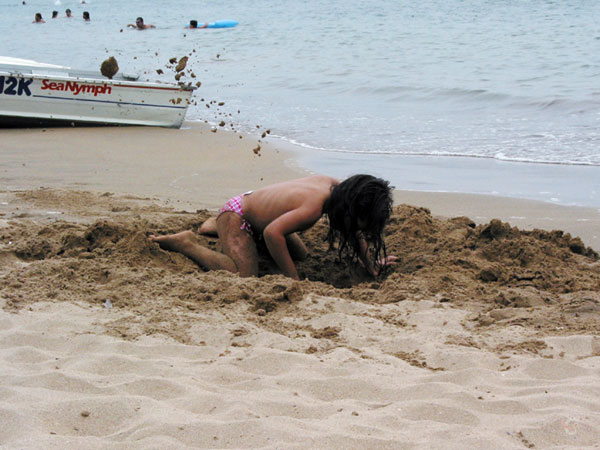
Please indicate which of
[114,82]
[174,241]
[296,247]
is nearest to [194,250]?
[174,241]

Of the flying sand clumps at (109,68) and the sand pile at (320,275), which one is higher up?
the flying sand clumps at (109,68)

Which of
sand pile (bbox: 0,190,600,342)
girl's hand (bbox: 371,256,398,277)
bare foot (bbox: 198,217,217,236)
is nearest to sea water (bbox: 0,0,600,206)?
sand pile (bbox: 0,190,600,342)

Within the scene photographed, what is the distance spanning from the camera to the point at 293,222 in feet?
14.2

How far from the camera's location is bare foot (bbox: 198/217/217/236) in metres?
5.19

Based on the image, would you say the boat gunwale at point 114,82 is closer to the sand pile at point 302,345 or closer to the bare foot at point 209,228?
the sand pile at point 302,345

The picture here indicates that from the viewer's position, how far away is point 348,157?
8.85 metres

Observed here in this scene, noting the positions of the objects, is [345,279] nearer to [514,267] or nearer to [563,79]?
[514,267]

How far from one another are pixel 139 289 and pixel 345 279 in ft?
4.90

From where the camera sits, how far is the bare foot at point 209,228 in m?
5.19

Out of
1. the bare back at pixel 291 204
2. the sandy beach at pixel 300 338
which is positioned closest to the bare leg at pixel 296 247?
the sandy beach at pixel 300 338

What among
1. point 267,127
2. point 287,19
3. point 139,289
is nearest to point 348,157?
point 267,127

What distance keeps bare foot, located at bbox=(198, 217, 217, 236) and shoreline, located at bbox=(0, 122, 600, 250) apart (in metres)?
0.93

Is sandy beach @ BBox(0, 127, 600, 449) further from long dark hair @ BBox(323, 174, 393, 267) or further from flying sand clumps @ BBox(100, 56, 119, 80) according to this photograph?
flying sand clumps @ BBox(100, 56, 119, 80)

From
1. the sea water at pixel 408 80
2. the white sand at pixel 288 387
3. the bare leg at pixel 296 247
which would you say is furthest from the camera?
the sea water at pixel 408 80
